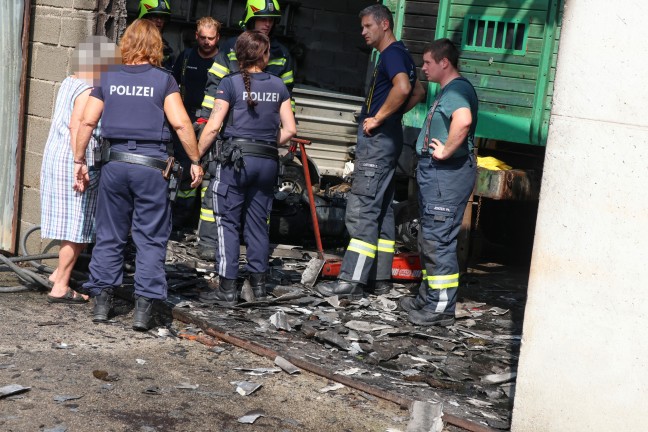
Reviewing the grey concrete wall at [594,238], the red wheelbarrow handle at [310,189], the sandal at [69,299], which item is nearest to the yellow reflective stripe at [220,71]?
the red wheelbarrow handle at [310,189]

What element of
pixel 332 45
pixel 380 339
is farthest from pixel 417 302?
pixel 332 45

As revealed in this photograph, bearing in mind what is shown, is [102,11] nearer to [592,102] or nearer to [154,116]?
[154,116]

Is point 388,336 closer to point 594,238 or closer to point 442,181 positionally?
point 442,181

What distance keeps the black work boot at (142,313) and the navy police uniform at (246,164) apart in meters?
0.85

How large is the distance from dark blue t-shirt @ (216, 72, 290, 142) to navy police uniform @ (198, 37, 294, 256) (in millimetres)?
1232

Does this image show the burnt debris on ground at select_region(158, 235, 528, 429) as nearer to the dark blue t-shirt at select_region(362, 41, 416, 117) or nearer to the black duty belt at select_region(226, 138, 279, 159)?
the black duty belt at select_region(226, 138, 279, 159)

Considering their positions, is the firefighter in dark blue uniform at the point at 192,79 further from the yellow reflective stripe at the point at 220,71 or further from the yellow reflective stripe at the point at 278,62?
the yellow reflective stripe at the point at 278,62

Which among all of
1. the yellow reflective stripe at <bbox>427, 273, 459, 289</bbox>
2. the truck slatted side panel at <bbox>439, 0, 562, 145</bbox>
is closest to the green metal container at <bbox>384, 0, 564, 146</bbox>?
the truck slatted side panel at <bbox>439, 0, 562, 145</bbox>

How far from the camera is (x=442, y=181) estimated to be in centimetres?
711

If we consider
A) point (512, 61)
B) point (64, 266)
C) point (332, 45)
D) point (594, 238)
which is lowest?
point (64, 266)

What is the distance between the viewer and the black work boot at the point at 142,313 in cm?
Result: 649

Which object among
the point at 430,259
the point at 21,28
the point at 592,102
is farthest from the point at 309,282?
the point at 592,102

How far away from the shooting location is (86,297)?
7145 millimetres

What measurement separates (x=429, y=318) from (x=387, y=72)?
1910mm
